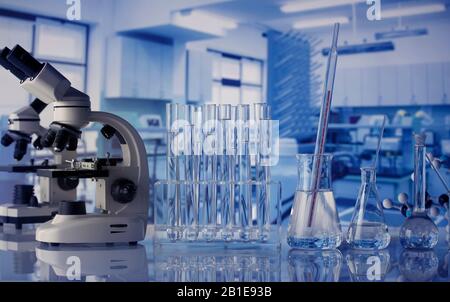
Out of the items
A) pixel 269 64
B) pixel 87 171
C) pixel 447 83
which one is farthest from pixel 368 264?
pixel 269 64

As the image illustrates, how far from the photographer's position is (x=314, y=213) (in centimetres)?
94

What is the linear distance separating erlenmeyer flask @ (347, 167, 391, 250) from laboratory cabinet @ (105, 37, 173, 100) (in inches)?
181

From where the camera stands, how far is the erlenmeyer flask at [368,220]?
98 cm

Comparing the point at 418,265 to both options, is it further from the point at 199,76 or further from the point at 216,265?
the point at 199,76

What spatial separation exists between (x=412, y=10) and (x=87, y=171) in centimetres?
591

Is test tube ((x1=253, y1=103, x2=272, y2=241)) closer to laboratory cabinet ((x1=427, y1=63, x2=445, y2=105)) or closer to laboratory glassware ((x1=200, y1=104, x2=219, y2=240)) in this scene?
laboratory glassware ((x1=200, y1=104, x2=219, y2=240))

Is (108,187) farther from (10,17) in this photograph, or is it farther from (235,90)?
(235,90)

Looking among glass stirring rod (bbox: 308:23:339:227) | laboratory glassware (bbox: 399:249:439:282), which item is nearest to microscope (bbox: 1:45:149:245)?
glass stirring rod (bbox: 308:23:339:227)

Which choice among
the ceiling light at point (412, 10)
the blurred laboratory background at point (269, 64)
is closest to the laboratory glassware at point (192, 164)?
the blurred laboratory background at point (269, 64)

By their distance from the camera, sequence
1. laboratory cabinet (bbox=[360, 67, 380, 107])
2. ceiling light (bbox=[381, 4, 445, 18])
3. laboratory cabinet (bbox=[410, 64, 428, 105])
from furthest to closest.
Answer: laboratory cabinet (bbox=[360, 67, 380, 107]) < laboratory cabinet (bbox=[410, 64, 428, 105]) < ceiling light (bbox=[381, 4, 445, 18])

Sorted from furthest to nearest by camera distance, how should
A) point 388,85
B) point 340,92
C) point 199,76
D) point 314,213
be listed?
point 340,92 → point 388,85 → point 199,76 → point 314,213

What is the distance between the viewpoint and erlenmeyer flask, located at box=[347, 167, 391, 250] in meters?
0.98

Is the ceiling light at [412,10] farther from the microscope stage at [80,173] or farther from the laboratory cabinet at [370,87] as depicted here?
the microscope stage at [80,173]

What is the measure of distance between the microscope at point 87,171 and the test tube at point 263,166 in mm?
240
